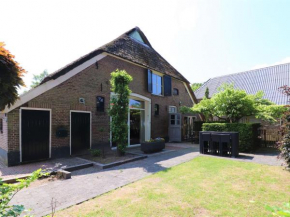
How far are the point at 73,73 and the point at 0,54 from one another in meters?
6.17

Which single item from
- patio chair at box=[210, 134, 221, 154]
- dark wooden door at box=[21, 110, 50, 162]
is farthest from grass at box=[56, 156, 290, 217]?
dark wooden door at box=[21, 110, 50, 162]

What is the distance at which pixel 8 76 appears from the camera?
2.26m

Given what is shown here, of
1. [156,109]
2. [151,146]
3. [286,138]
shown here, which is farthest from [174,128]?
[286,138]

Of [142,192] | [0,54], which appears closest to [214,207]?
[142,192]

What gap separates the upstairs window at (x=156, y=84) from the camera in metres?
12.8

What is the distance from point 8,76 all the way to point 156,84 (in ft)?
36.8

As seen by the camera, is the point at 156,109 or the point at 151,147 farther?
the point at 156,109

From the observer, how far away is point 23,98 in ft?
21.2

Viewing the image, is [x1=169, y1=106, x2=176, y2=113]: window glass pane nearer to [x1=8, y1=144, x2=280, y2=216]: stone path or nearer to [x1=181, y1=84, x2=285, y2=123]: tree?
[x1=181, y1=84, x2=285, y2=123]: tree

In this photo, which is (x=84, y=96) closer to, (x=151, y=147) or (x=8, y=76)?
(x=151, y=147)

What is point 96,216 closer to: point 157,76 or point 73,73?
point 73,73

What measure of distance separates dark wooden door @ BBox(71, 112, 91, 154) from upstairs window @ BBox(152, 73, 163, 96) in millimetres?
5820

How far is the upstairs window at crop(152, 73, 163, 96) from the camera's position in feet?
41.9

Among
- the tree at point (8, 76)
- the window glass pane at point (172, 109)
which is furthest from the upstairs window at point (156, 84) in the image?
the tree at point (8, 76)
